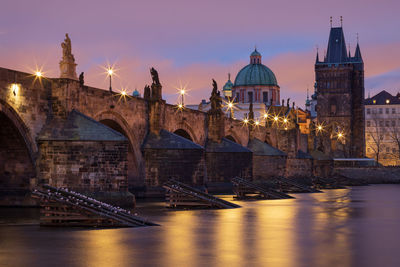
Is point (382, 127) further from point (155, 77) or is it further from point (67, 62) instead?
point (67, 62)

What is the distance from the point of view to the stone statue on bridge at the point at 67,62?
33281mm

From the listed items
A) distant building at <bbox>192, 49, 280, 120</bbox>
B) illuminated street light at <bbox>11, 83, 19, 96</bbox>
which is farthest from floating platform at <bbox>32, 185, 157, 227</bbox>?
distant building at <bbox>192, 49, 280, 120</bbox>

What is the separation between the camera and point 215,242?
18.2 metres

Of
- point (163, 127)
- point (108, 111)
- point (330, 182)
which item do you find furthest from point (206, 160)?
point (330, 182)

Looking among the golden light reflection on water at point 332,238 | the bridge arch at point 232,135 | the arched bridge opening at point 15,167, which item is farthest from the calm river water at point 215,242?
the bridge arch at point 232,135

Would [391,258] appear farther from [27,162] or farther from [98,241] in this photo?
[27,162]

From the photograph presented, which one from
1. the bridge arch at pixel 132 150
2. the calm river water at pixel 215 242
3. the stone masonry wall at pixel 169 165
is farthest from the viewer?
the stone masonry wall at pixel 169 165

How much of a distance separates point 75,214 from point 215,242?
19.0ft

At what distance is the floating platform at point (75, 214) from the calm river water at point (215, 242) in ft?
2.52

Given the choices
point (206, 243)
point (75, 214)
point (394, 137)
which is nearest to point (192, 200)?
point (75, 214)

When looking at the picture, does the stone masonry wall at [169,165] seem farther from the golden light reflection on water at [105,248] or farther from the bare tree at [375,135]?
the bare tree at [375,135]

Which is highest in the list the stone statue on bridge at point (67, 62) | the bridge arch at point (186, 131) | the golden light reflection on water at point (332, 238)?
the stone statue on bridge at point (67, 62)

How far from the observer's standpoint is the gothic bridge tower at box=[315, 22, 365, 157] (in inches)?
5236

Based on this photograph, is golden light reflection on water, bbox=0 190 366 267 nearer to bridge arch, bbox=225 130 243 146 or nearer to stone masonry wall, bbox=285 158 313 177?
bridge arch, bbox=225 130 243 146
